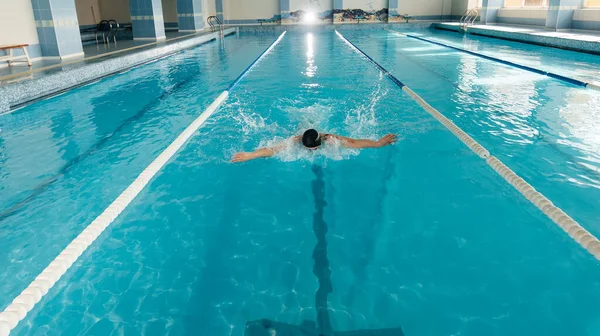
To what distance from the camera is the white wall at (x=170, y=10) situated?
1872 cm

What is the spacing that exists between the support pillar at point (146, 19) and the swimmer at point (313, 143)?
10754 mm

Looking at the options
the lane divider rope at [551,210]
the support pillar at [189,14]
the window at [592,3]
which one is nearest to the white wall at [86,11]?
the support pillar at [189,14]

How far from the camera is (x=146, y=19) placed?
1288 cm

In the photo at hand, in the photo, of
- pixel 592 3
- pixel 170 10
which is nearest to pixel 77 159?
pixel 592 3

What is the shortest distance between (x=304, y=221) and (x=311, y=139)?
1016 mm

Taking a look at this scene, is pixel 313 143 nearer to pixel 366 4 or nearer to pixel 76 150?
pixel 76 150

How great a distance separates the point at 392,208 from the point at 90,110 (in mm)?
4703

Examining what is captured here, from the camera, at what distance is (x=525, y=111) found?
529cm

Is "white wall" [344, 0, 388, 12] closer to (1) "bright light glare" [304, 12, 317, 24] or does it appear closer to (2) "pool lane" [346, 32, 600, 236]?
(1) "bright light glare" [304, 12, 317, 24]

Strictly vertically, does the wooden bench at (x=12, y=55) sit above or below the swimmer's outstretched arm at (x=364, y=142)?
above

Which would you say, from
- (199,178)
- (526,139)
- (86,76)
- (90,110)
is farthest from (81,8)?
(526,139)

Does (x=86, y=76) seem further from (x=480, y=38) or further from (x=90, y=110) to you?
(x=480, y=38)

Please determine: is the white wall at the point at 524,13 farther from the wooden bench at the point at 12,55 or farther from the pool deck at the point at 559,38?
the wooden bench at the point at 12,55

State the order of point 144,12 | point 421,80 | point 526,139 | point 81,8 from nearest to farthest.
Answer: point 526,139, point 421,80, point 144,12, point 81,8
